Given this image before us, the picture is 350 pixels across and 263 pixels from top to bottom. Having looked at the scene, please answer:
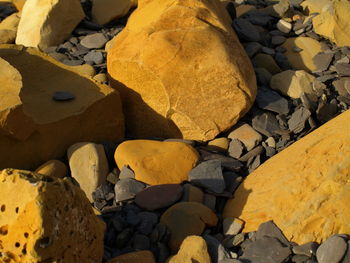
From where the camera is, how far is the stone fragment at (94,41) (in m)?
4.61

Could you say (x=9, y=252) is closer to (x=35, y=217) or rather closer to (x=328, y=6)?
(x=35, y=217)

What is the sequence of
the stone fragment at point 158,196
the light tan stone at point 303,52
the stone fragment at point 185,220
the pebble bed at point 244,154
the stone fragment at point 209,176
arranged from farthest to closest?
the light tan stone at point 303,52 < the stone fragment at point 209,176 < the stone fragment at point 158,196 < the stone fragment at point 185,220 < the pebble bed at point 244,154

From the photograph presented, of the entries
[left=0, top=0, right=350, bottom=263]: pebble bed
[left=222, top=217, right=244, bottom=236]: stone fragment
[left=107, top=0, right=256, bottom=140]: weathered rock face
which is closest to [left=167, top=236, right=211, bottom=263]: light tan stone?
[left=0, top=0, right=350, bottom=263]: pebble bed

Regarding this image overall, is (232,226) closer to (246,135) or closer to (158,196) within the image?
(158,196)

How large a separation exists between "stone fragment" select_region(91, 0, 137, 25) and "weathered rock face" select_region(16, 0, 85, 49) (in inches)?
8.9

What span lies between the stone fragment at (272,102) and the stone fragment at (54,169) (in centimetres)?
143

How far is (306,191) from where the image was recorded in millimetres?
2732

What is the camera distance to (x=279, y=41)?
476cm

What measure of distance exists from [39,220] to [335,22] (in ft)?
11.1

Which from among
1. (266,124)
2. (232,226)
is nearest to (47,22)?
(266,124)

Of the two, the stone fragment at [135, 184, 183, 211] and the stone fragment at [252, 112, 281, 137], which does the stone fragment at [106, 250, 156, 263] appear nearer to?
the stone fragment at [135, 184, 183, 211]

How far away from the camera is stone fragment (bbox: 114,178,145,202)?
3.07m

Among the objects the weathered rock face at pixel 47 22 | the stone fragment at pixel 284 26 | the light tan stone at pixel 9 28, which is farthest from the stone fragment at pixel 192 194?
the light tan stone at pixel 9 28

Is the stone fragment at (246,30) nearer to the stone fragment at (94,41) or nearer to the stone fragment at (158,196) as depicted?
the stone fragment at (94,41)
